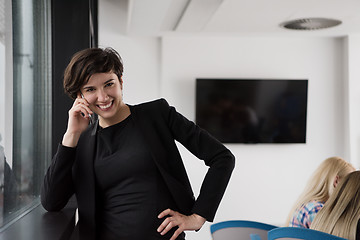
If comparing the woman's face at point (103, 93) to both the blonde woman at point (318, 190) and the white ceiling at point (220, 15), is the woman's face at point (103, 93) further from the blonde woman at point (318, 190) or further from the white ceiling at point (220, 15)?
the white ceiling at point (220, 15)

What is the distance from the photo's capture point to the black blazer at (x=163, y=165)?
1396 mm

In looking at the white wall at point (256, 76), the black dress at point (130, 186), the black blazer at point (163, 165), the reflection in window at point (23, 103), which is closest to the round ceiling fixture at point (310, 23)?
the white wall at point (256, 76)

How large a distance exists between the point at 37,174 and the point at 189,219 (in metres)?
0.86

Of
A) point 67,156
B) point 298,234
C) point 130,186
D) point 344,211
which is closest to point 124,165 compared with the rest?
point 130,186

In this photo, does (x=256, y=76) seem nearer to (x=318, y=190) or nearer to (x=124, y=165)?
(x=318, y=190)

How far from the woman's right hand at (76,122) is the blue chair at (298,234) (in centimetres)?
91

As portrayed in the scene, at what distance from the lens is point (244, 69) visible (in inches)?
202

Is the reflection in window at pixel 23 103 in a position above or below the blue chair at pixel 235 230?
above

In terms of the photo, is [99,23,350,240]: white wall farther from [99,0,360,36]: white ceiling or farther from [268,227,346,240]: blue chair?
[268,227,346,240]: blue chair

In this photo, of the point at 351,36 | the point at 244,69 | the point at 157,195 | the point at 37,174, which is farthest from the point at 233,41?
the point at 157,195

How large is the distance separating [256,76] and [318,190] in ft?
9.04

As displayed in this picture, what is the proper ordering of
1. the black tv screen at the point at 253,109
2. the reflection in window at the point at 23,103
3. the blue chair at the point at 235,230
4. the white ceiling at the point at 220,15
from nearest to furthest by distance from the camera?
the reflection in window at the point at 23,103 < the blue chair at the point at 235,230 < the white ceiling at the point at 220,15 < the black tv screen at the point at 253,109

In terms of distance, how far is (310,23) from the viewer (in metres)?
4.46

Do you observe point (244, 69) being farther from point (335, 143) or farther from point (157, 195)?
point (157, 195)
